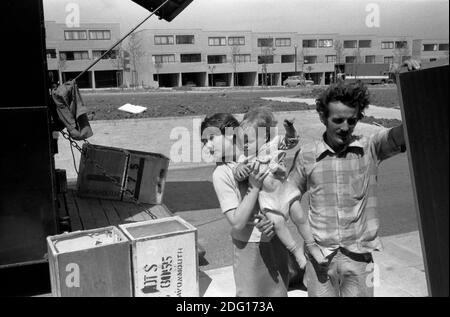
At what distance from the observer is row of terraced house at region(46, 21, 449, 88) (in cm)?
6981

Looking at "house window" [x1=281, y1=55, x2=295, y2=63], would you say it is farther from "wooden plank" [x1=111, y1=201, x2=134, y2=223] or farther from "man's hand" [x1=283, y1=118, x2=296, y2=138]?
"man's hand" [x1=283, y1=118, x2=296, y2=138]

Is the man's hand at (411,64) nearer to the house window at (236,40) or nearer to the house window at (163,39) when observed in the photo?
the house window at (163,39)

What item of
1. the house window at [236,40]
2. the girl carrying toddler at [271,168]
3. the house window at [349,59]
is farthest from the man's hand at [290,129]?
the house window at [349,59]

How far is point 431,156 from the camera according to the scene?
6.47 ft

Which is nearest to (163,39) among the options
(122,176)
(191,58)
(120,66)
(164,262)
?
(191,58)

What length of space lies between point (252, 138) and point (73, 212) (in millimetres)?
4030

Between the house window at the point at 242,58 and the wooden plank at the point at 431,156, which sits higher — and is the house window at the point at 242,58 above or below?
above

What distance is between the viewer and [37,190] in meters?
4.12

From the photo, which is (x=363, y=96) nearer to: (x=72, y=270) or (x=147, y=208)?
(x=72, y=270)

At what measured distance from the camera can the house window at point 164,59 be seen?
71.5 m

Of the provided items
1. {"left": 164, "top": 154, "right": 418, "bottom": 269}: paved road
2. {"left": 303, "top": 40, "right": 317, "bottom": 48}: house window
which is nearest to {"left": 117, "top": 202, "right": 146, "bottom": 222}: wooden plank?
{"left": 164, "top": 154, "right": 418, "bottom": 269}: paved road

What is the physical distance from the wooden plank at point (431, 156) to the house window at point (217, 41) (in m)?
76.6

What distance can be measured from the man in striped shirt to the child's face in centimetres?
32

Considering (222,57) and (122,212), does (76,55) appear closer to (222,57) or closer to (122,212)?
(222,57)
